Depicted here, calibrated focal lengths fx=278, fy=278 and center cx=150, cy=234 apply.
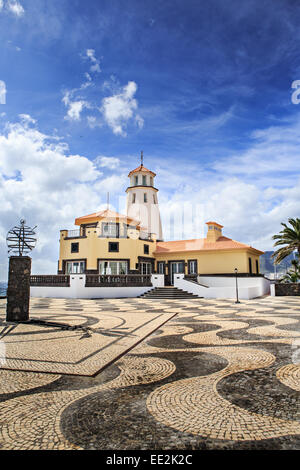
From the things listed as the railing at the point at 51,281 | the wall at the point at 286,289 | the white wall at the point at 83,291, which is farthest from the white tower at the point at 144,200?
the wall at the point at 286,289

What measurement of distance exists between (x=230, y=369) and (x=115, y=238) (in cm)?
2757

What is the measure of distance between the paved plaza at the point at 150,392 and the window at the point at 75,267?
942 inches

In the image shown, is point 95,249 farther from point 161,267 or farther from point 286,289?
point 286,289

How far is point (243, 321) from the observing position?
36.0 ft

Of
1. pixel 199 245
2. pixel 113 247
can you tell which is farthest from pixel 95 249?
pixel 199 245

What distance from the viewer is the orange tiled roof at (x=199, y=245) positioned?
1252 inches

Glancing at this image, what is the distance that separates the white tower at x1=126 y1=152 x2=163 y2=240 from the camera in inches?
1672

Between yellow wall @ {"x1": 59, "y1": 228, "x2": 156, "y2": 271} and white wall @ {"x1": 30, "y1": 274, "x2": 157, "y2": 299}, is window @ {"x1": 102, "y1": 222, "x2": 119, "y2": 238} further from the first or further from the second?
white wall @ {"x1": 30, "y1": 274, "x2": 157, "y2": 299}

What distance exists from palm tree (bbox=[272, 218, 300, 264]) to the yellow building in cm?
281

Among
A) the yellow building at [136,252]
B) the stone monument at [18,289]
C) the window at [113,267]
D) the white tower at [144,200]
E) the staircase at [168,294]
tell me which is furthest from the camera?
the white tower at [144,200]

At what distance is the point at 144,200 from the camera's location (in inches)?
1676

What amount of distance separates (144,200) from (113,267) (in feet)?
47.1

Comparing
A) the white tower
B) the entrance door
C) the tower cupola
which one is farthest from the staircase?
the white tower

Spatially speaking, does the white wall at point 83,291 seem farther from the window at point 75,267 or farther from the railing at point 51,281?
the window at point 75,267
